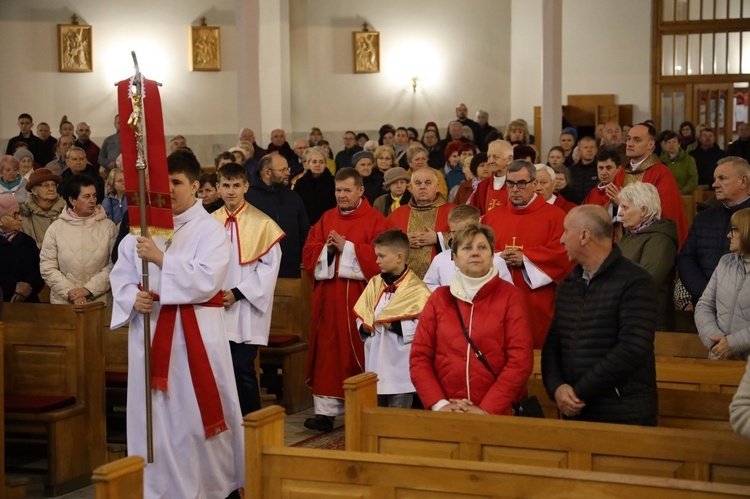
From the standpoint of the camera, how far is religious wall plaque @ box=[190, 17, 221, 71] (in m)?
→ 20.8

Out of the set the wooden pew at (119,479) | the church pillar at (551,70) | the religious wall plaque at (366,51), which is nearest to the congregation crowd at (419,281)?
the wooden pew at (119,479)

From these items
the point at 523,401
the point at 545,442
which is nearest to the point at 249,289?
the point at 523,401

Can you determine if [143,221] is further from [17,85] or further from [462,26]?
[462,26]

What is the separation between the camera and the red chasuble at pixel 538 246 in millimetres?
6586

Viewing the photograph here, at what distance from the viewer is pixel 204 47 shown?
821 inches

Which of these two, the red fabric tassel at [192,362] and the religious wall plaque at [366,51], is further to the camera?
the religious wall plaque at [366,51]

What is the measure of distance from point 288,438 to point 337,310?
909mm

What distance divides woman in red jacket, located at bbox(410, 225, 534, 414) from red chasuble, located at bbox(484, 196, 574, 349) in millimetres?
1646

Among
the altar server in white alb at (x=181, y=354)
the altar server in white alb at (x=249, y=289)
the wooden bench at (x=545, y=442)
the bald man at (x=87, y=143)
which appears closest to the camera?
the wooden bench at (x=545, y=442)

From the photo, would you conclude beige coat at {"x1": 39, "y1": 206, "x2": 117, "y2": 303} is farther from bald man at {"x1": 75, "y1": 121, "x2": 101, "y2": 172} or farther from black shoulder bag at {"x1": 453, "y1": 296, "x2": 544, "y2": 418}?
bald man at {"x1": 75, "y1": 121, "x2": 101, "y2": 172}

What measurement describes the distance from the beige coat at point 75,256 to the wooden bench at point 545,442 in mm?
3053

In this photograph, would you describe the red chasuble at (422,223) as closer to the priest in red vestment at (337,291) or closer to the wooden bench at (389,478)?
the priest in red vestment at (337,291)

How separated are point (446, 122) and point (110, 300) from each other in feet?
50.9

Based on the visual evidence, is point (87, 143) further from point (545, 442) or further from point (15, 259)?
point (545, 442)
